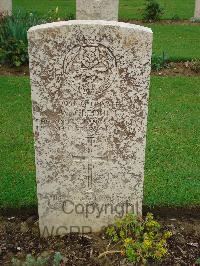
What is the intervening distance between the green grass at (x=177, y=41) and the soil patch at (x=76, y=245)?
18.9ft

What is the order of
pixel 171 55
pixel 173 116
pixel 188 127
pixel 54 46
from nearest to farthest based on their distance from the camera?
1. pixel 54 46
2. pixel 188 127
3. pixel 173 116
4. pixel 171 55

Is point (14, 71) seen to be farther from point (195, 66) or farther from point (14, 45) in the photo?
point (195, 66)

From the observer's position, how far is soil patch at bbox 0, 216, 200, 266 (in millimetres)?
3660

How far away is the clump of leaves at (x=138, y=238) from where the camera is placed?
3541 mm

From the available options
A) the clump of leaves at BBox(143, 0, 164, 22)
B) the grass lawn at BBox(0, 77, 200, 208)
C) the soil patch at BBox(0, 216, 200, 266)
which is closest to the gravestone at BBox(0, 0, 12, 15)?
the clump of leaves at BBox(143, 0, 164, 22)

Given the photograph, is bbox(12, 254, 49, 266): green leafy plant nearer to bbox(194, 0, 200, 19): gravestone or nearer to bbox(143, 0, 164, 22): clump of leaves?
bbox(143, 0, 164, 22): clump of leaves

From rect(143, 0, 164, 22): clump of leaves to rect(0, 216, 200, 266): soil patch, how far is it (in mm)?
9865

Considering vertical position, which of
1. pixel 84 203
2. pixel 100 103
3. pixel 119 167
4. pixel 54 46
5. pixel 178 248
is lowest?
pixel 178 248

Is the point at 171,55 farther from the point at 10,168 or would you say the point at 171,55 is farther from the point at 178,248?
the point at 178,248

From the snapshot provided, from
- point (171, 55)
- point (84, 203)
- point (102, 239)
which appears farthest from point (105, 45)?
point (171, 55)

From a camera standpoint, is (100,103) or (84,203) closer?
(100,103)

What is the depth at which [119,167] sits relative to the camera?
145 inches

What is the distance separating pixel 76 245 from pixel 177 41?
25.9 ft

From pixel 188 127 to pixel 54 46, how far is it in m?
3.30
